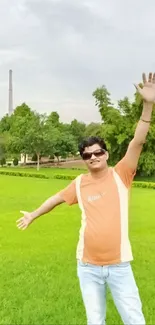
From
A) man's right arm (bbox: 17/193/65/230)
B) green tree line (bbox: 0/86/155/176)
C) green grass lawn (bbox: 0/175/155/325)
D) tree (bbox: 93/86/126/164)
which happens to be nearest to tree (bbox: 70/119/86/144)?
green tree line (bbox: 0/86/155/176)

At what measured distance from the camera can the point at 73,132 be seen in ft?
261

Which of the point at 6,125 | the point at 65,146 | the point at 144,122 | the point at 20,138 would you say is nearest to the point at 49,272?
the point at 144,122

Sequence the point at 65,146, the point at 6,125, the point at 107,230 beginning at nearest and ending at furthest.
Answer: the point at 107,230 → the point at 65,146 → the point at 6,125

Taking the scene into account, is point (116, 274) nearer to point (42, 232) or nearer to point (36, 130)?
point (42, 232)

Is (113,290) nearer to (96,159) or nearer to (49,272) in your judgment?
(96,159)

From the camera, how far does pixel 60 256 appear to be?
345 inches

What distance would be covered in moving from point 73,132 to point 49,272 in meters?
72.5

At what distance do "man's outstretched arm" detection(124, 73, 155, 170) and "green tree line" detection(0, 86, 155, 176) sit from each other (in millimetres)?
26736

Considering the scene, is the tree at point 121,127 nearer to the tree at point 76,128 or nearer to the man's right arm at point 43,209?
the tree at point 76,128

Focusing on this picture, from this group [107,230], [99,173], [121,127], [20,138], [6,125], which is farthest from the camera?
[6,125]

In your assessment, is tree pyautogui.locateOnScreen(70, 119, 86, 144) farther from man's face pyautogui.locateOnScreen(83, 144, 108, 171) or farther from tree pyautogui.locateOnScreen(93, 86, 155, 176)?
man's face pyautogui.locateOnScreen(83, 144, 108, 171)

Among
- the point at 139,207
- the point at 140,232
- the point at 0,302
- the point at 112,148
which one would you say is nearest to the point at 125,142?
the point at 112,148

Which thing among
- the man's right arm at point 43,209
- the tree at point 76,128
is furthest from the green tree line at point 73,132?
the man's right arm at point 43,209

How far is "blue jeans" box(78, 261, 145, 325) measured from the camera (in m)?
3.46
